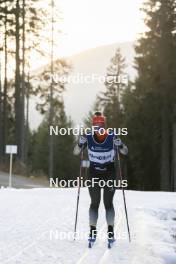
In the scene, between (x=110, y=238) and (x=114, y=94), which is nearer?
(x=110, y=238)

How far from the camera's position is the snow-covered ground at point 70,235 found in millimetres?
9328

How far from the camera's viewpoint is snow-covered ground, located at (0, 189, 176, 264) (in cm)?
933

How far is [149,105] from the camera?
143 feet

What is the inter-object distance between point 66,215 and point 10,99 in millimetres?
41091

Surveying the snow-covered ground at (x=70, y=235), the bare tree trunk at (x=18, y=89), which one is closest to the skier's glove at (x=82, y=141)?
the snow-covered ground at (x=70, y=235)

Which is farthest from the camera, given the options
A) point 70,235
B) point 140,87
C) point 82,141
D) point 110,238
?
point 140,87

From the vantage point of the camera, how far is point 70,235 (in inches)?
462

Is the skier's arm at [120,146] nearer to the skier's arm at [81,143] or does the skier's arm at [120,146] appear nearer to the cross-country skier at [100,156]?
the cross-country skier at [100,156]

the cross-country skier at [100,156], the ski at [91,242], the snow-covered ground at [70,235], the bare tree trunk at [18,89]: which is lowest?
the snow-covered ground at [70,235]

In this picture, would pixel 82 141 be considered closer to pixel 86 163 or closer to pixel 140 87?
pixel 86 163

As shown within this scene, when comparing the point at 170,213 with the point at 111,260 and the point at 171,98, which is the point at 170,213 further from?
the point at 171,98

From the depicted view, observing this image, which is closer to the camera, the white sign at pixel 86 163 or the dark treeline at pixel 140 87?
the white sign at pixel 86 163

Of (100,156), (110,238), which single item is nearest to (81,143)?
(100,156)

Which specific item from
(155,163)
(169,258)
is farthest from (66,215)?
(155,163)
